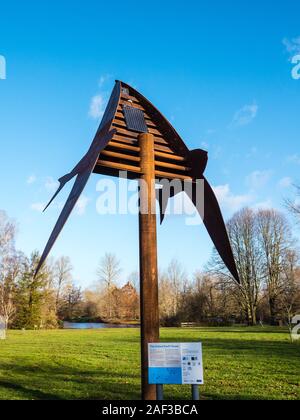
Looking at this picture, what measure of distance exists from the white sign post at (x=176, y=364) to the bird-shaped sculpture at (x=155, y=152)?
2.45m

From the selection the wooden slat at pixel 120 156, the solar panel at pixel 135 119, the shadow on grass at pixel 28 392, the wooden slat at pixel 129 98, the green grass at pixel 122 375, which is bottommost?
the green grass at pixel 122 375

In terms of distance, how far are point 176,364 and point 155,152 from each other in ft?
12.3

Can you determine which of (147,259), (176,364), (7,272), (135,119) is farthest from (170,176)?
(7,272)

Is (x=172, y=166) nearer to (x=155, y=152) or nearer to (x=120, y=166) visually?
(x=155, y=152)

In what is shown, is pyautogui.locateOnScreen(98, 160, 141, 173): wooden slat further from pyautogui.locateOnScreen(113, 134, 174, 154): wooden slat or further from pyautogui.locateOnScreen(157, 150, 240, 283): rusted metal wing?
pyautogui.locateOnScreen(157, 150, 240, 283): rusted metal wing

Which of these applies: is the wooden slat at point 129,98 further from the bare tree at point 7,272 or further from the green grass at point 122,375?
the bare tree at point 7,272

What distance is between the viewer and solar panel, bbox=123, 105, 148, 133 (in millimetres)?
7031

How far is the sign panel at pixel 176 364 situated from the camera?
5.16m

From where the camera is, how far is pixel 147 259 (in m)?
6.21

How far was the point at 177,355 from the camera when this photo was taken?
5.27 metres

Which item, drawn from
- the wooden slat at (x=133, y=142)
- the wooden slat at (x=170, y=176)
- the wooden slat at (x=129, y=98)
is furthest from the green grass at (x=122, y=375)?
the wooden slat at (x=129, y=98)
